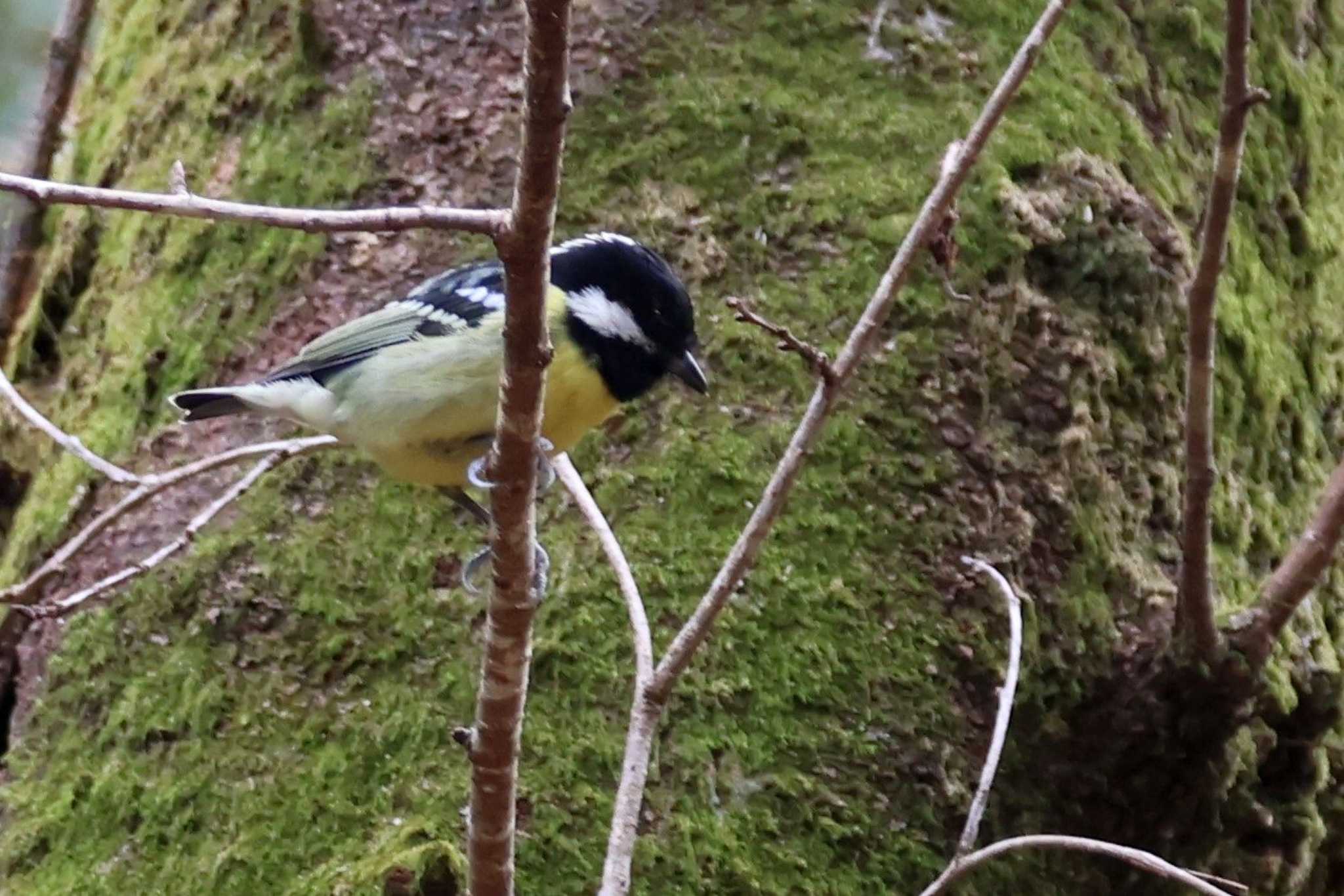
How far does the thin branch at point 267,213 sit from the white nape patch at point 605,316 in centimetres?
91

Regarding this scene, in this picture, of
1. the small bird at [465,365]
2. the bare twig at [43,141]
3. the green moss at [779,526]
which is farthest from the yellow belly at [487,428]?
the bare twig at [43,141]

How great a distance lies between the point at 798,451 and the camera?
1.38 meters

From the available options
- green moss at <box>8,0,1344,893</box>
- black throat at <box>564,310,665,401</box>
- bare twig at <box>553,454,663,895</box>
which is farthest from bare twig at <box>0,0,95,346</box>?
bare twig at <box>553,454,663,895</box>

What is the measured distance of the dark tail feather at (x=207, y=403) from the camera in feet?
6.86

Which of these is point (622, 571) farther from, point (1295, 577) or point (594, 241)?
point (1295, 577)

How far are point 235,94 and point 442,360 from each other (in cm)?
94

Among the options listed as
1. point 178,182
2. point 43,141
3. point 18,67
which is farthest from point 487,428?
point 18,67

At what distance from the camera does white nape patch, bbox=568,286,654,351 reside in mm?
1944

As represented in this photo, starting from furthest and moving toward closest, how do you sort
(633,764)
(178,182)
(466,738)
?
(633,764) < (466,738) < (178,182)

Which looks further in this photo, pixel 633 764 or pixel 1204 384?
pixel 1204 384

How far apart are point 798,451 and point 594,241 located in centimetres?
79

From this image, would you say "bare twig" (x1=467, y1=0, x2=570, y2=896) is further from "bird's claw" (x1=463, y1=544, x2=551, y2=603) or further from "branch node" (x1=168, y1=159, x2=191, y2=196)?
"bird's claw" (x1=463, y1=544, x2=551, y2=603)

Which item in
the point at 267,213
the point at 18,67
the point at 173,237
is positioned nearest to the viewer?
the point at 267,213

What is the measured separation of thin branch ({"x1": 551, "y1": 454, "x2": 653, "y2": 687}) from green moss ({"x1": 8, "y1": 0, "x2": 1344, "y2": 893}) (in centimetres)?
22
